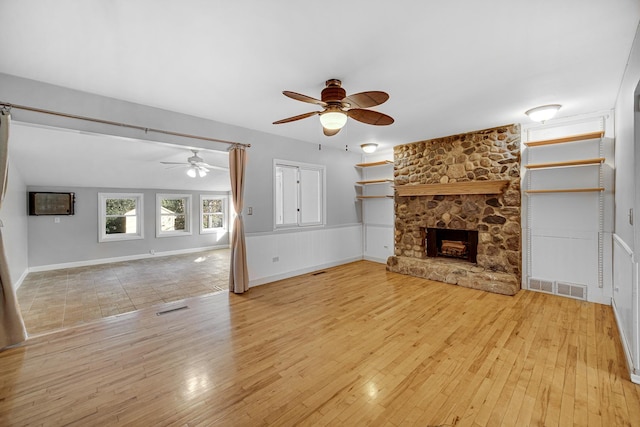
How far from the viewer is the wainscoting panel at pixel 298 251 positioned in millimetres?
4668

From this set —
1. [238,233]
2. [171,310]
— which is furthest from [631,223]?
[171,310]

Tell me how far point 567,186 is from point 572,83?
1696 mm

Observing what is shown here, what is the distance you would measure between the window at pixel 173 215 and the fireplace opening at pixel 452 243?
6710 mm

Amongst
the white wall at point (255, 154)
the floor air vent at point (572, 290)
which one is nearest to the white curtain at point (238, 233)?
the white wall at point (255, 154)

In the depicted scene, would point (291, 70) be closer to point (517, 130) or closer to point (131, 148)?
point (517, 130)

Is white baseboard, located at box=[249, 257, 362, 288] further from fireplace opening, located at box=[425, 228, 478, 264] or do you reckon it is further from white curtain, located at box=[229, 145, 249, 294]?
fireplace opening, located at box=[425, 228, 478, 264]

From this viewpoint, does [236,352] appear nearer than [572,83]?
Yes

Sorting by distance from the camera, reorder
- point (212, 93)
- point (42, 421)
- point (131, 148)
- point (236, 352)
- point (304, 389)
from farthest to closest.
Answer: point (131, 148), point (212, 93), point (236, 352), point (304, 389), point (42, 421)

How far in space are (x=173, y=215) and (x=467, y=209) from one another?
7.59 meters

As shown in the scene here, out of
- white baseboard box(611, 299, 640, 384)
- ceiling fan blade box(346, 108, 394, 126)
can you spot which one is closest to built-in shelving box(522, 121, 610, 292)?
white baseboard box(611, 299, 640, 384)

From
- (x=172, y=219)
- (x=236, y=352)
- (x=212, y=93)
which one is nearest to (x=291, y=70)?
(x=212, y=93)

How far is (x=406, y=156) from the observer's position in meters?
5.69

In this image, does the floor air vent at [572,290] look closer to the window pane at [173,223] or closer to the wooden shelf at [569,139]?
the wooden shelf at [569,139]

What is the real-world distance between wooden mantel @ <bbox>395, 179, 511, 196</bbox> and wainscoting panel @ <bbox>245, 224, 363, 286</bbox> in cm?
164
